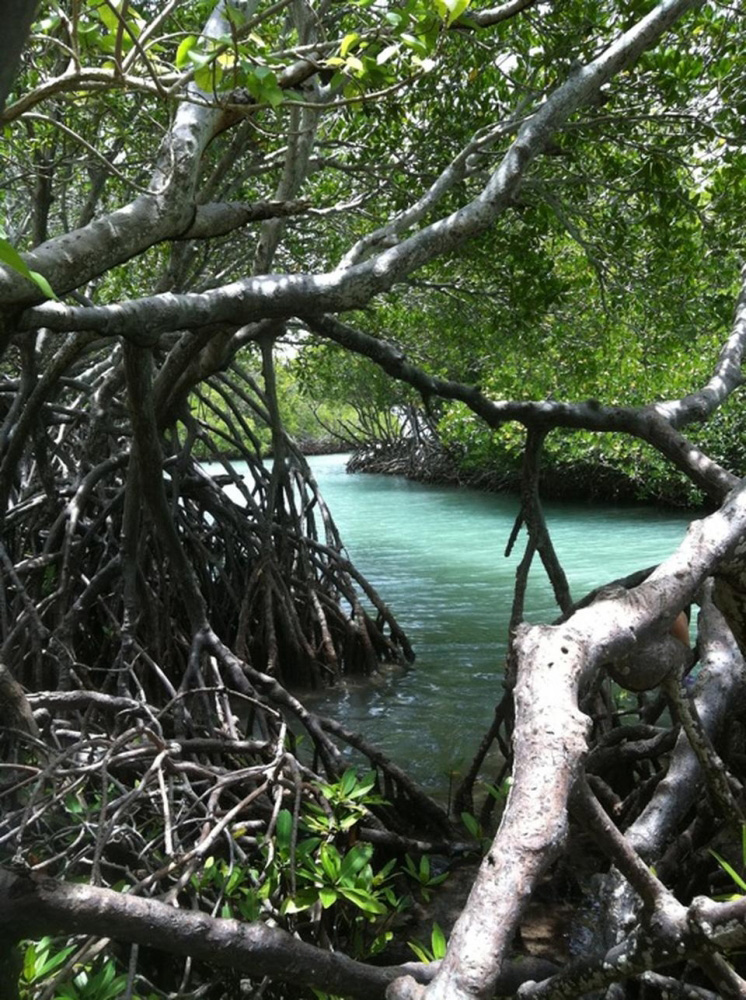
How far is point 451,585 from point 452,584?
0.06 metres

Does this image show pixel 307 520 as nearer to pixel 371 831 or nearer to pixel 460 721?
pixel 460 721

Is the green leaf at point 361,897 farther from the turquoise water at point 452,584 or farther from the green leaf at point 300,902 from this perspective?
the turquoise water at point 452,584

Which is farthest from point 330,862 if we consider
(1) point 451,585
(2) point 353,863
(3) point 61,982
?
(1) point 451,585

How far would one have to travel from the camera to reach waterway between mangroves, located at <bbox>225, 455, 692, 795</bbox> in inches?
233

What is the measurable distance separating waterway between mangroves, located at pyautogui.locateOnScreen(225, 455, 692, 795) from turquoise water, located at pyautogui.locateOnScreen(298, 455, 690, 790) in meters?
0.01

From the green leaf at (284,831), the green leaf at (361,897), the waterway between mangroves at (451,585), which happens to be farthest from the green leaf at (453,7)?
the waterway between mangroves at (451,585)

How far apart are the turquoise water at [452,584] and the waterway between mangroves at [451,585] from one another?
1cm

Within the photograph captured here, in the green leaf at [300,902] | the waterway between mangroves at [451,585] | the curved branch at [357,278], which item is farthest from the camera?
the waterway between mangroves at [451,585]

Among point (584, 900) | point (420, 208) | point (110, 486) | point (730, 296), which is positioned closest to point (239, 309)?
A: point (420, 208)

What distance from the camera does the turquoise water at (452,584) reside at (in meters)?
5.94

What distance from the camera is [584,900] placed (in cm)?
335

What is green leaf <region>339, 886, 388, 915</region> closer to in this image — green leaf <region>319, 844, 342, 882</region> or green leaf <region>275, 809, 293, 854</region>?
green leaf <region>319, 844, 342, 882</region>

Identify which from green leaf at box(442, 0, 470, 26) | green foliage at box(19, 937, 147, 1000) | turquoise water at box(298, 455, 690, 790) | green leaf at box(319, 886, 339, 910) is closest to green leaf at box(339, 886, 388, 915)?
green leaf at box(319, 886, 339, 910)

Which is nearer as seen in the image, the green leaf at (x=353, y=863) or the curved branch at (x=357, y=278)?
the green leaf at (x=353, y=863)
